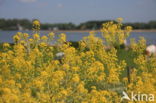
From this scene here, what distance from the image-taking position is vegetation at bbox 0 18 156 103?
489 cm

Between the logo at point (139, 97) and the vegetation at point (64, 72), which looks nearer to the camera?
the vegetation at point (64, 72)

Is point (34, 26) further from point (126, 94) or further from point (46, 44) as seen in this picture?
point (126, 94)

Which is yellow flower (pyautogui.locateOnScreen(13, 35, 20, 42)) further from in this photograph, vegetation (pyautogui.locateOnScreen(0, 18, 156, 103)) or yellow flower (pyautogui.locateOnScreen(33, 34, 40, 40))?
yellow flower (pyautogui.locateOnScreen(33, 34, 40, 40))

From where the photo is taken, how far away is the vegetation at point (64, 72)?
16.0 ft

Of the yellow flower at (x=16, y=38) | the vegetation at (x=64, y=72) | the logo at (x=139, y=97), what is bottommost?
the logo at (x=139, y=97)

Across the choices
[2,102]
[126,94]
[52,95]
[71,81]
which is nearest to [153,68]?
[126,94]

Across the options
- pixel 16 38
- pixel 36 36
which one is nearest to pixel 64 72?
pixel 36 36

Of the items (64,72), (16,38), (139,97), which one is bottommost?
(139,97)

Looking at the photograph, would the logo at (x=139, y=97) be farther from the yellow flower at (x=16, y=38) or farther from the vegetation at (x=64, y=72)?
the yellow flower at (x=16, y=38)

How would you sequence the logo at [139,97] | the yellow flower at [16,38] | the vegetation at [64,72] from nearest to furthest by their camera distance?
the vegetation at [64,72] < the logo at [139,97] < the yellow flower at [16,38]

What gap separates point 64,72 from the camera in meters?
5.14

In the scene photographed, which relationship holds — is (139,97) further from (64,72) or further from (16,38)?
(16,38)

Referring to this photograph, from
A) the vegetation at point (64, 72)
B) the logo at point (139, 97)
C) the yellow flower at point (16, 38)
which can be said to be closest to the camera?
the vegetation at point (64, 72)

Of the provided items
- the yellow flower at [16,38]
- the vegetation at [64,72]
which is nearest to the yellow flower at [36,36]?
the vegetation at [64,72]
